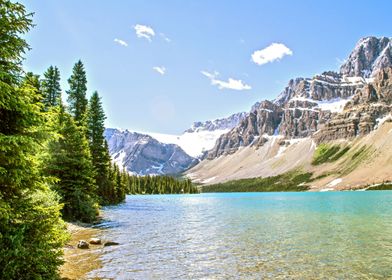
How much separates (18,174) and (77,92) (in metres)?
65.8

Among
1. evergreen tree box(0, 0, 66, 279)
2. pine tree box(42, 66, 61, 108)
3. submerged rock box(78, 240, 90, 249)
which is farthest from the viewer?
pine tree box(42, 66, 61, 108)

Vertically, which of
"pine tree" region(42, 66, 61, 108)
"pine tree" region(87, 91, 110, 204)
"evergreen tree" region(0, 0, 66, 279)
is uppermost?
"pine tree" region(42, 66, 61, 108)

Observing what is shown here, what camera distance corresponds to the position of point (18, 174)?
13.8 meters

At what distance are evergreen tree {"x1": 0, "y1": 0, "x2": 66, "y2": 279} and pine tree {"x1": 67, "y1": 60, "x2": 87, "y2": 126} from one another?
6227 centimetres

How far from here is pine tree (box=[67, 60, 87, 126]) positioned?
2982 inches

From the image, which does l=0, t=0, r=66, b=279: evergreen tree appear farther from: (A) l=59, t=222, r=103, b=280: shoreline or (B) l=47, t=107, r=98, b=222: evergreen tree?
(B) l=47, t=107, r=98, b=222: evergreen tree

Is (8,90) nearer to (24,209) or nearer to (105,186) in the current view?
(24,209)

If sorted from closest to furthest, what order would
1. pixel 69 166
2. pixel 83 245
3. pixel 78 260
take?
pixel 78 260, pixel 83 245, pixel 69 166

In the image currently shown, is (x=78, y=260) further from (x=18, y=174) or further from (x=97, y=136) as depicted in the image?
(x=97, y=136)

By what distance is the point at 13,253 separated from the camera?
13023 millimetres

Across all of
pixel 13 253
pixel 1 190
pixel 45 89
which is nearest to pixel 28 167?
pixel 1 190

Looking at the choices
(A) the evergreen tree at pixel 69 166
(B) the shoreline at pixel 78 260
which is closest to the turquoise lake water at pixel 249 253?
(B) the shoreline at pixel 78 260

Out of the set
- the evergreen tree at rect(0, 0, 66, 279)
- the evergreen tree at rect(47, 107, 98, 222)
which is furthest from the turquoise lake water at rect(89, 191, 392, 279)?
the evergreen tree at rect(0, 0, 66, 279)

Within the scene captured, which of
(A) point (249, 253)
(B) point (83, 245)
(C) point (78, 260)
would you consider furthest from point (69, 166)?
(A) point (249, 253)
